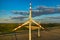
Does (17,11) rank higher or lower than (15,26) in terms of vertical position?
higher

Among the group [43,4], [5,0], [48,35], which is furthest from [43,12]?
[5,0]

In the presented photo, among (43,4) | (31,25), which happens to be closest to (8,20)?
(31,25)

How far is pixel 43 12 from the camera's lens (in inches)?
167

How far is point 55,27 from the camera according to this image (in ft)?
14.0

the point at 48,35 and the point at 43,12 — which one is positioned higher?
the point at 43,12

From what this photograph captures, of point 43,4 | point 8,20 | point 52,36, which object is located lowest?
point 52,36

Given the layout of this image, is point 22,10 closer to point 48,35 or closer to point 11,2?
point 11,2

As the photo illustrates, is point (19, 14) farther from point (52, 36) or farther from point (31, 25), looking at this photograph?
point (52, 36)

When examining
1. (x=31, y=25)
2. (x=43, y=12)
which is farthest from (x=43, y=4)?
(x=31, y=25)

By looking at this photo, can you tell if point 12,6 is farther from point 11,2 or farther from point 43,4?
point 43,4

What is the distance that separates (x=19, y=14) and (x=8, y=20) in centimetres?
22

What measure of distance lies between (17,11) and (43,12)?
46 centimetres

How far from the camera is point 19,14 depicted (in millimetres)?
4238

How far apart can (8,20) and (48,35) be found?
75cm
